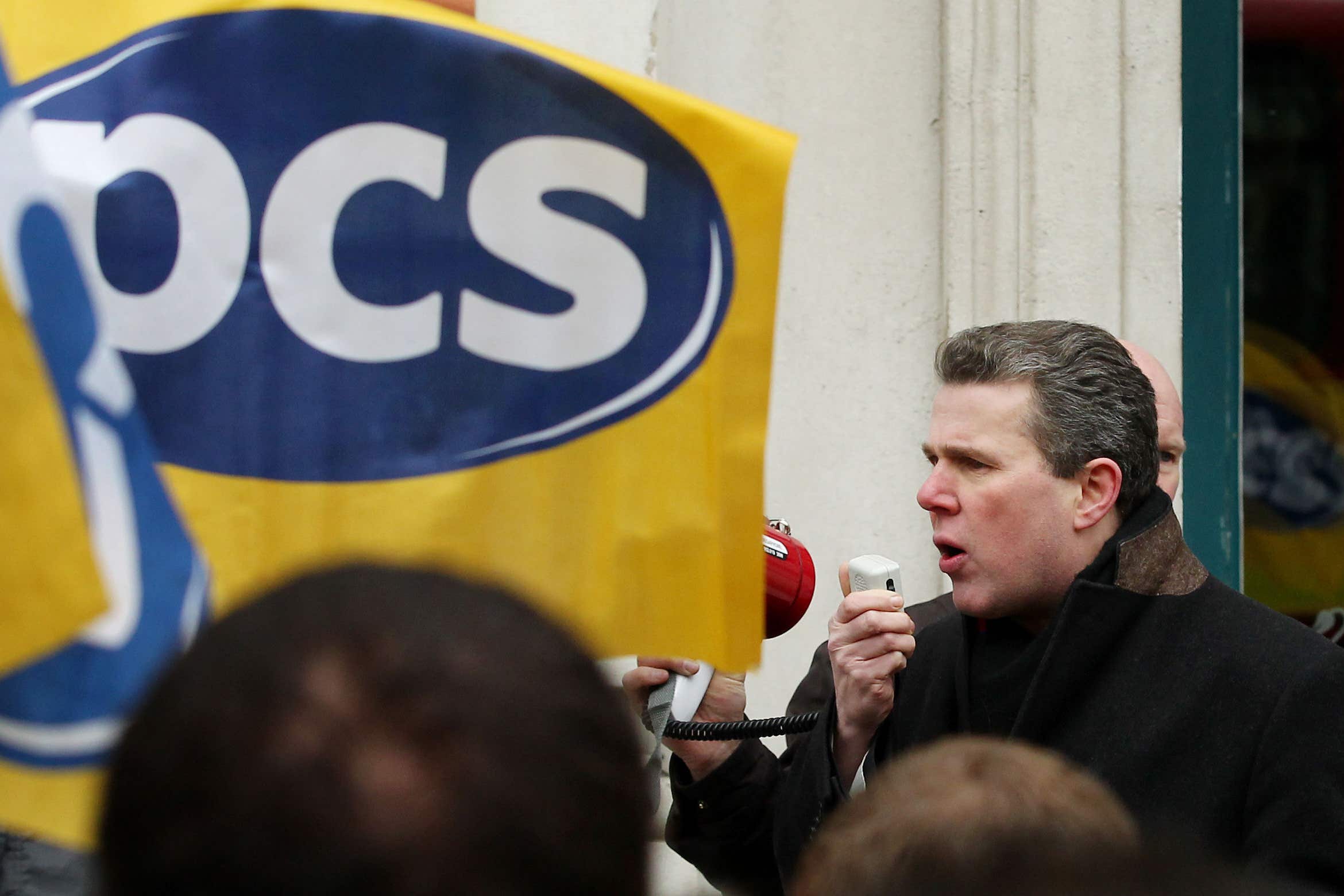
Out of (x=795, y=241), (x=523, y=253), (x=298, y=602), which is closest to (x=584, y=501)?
(x=523, y=253)

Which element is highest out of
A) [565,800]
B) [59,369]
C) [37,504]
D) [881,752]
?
[59,369]

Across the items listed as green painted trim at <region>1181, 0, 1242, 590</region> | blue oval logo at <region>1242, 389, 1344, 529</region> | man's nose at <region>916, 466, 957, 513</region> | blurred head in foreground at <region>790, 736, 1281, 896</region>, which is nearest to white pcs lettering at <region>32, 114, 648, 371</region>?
man's nose at <region>916, 466, 957, 513</region>

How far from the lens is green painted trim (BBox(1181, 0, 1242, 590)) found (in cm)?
418

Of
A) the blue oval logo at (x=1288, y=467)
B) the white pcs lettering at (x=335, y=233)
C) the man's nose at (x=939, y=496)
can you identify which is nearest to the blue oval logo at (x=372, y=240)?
the white pcs lettering at (x=335, y=233)

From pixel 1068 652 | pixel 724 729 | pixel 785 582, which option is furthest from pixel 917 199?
pixel 1068 652

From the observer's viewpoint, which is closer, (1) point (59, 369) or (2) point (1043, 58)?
(1) point (59, 369)

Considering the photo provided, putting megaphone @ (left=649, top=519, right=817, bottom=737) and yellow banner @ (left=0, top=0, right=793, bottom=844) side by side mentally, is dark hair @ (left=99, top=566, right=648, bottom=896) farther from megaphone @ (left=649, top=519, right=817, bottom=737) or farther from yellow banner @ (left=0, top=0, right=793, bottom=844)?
megaphone @ (left=649, top=519, right=817, bottom=737)

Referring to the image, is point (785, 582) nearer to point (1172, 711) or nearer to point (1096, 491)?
point (1096, 491)

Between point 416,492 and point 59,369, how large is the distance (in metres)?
0.48

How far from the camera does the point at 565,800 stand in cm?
68

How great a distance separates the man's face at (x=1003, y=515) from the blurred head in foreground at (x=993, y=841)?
1.24 meters

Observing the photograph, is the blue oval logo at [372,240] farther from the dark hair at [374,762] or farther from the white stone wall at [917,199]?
the white stone wall at [917,199]

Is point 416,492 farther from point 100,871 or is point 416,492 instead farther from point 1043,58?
point 1043,58

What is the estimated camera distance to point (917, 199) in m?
4.10
